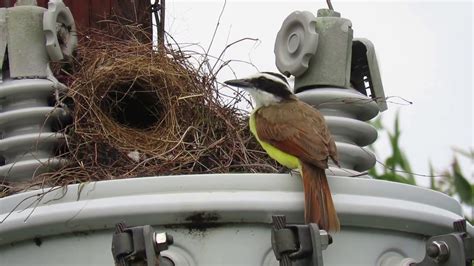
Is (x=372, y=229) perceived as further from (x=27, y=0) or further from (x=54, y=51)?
(x=27, y=0)

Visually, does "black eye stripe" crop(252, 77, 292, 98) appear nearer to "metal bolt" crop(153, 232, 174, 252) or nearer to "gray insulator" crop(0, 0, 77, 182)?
"gray insulator" crop(0, 0, 77, 182)

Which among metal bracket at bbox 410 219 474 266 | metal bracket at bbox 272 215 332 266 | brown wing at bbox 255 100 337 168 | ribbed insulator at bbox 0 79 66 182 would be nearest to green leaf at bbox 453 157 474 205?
brown wing at bbox 255 100 337 168

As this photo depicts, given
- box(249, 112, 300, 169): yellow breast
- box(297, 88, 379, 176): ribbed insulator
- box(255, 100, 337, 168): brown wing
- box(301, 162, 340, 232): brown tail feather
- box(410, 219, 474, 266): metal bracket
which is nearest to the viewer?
box(410, 219, 474, 266): metal bracket

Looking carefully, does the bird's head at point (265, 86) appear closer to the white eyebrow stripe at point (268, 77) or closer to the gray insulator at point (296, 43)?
the white eyebrow stripe at point (268, 77)

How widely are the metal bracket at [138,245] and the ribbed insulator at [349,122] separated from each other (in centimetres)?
110

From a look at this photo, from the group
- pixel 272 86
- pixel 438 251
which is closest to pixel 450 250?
pixel 438 251

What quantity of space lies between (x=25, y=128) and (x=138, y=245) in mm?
1057

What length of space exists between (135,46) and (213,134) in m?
0.57

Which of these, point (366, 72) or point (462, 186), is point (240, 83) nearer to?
point (366, 72)

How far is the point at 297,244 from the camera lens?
3.02 meters

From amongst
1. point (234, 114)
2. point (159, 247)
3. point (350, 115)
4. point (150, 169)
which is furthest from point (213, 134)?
point (159, 247)

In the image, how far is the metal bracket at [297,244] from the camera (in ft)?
9.86

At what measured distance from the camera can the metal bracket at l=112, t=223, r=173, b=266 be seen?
2955mm

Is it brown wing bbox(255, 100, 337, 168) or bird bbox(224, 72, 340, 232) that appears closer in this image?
bird bbox(224, 72, 340, 232)
